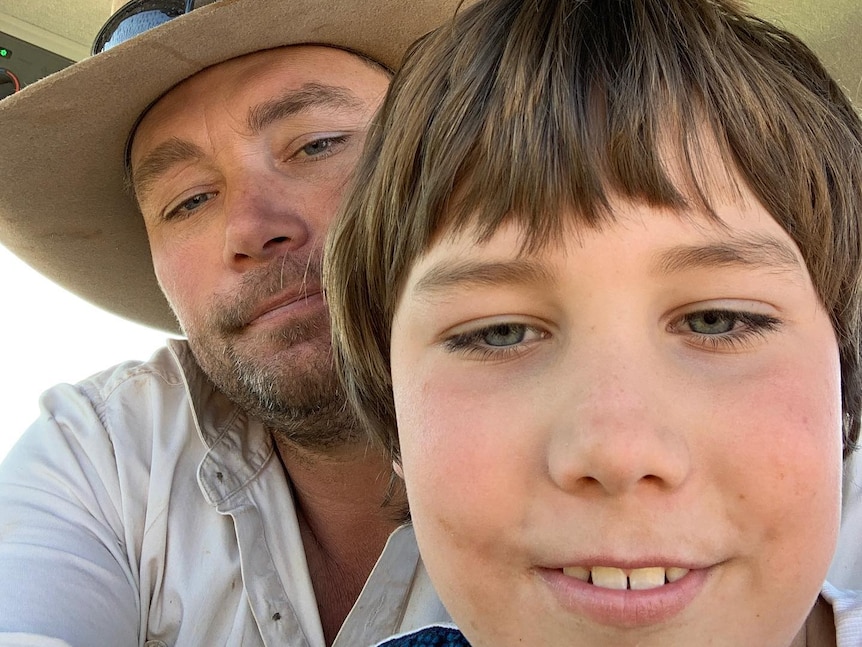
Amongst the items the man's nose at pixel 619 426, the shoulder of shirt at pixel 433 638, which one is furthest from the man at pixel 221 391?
the man's nose at pixel 619 426

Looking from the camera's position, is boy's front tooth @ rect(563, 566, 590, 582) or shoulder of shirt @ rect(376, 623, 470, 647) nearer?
boy's front tooth @ rect(563, 566, 590, 582)

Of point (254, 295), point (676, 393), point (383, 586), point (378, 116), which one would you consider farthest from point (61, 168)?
point (676, 393)

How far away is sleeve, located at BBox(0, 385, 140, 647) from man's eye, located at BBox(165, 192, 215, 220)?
17.7 inches

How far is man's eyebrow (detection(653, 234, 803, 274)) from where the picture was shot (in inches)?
32.4

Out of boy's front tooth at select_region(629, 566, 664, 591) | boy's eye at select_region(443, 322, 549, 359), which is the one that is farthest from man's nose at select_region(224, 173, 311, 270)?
boy's front tooth at select_region(629, 566, 664, 591)

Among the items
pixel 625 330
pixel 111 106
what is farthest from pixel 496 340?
pixel 111 106

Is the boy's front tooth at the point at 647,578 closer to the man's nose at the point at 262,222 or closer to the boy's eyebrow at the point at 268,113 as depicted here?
the man's nose at the point at 262,222

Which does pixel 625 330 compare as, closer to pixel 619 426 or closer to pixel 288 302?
pixel 619 426

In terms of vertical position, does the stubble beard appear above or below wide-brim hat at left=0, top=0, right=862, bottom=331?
below

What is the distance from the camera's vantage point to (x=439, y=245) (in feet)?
3.13

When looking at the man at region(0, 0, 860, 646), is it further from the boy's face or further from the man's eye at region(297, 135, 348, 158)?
the boy's face

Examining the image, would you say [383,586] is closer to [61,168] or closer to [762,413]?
[762,413]

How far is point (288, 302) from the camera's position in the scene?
5.26 ft

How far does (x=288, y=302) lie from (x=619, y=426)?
3.19ft
